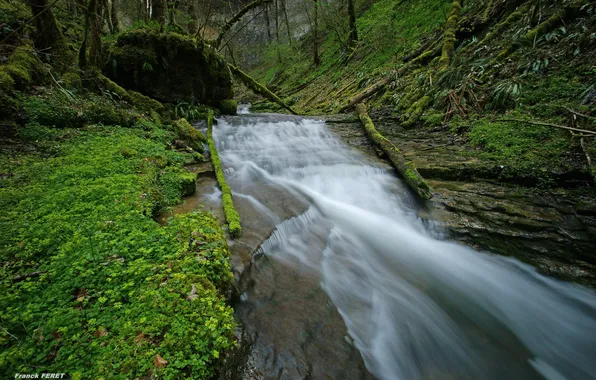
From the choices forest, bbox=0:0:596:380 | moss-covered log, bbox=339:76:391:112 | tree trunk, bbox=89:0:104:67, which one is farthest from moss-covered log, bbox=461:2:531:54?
tree trunk, bbox=89:0:104:67

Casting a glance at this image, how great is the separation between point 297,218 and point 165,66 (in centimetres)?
801

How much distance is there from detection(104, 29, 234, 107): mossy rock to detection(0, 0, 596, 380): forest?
0.24ft

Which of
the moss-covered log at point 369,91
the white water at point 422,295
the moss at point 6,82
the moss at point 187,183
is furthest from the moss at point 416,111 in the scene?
the moss at point 6,82

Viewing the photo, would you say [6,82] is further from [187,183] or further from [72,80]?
[187,183]

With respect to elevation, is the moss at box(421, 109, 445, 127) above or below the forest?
above

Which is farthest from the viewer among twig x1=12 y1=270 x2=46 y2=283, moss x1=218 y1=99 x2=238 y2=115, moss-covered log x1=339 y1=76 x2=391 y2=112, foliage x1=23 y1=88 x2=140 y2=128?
moss x1=218 y1=99 x2=238 y2=115

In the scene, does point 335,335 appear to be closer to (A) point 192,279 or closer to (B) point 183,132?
(A) point 192,279

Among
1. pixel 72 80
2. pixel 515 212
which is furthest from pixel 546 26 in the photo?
pixel 72 80

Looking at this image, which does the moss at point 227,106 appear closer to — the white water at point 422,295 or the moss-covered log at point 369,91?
the moss-covered log at point 369,91

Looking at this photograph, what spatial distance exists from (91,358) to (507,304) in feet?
15.7

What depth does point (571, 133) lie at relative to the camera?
467 centimetres

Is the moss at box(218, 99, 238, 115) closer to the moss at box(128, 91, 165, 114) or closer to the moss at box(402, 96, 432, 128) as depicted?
the moss at box(128, 91, 165, 114)

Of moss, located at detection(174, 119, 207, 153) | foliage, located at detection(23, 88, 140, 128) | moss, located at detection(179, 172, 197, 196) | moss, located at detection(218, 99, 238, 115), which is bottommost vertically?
moss, located at detection(179, 172, 197, 196)

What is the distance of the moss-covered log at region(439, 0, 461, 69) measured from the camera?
9.21 metres
